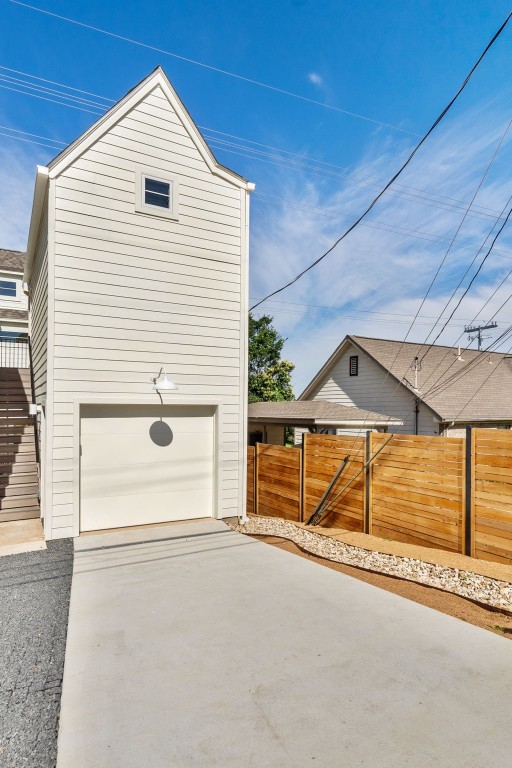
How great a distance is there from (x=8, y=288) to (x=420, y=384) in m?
20.2

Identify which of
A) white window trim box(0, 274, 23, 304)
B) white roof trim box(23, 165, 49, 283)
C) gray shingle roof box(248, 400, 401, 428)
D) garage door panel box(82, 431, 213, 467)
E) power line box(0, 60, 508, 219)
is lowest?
garage door panel box(82, 431, 213, 467)

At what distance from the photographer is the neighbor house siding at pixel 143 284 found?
244 inches

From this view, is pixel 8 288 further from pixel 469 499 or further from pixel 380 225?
pixel 469 499

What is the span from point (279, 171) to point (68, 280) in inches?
355

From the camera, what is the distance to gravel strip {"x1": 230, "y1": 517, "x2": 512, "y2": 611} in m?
4.48

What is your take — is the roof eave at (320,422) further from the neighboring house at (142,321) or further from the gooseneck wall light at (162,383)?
the gooseneck wall light at (162,383)

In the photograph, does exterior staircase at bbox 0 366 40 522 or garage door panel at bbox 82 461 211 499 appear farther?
exterior staircase at bbox 0 366 40 522

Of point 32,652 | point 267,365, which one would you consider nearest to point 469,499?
point 32,652

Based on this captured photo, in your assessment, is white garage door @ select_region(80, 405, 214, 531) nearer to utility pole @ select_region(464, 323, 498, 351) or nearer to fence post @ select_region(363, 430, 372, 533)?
fence post @ select_region(363, 430, 372, 533)

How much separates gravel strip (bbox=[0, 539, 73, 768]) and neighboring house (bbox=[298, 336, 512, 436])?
42.1ft

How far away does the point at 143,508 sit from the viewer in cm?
684

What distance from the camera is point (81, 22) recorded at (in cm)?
816

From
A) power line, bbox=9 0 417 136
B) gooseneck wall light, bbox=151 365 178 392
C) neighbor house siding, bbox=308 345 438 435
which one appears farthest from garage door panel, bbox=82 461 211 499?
neighbor house siding, bbox=308 345 438 435

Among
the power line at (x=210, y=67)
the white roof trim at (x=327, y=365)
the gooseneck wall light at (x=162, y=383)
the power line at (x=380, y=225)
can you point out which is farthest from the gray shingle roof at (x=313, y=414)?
the power line at (x=210, y=67)
